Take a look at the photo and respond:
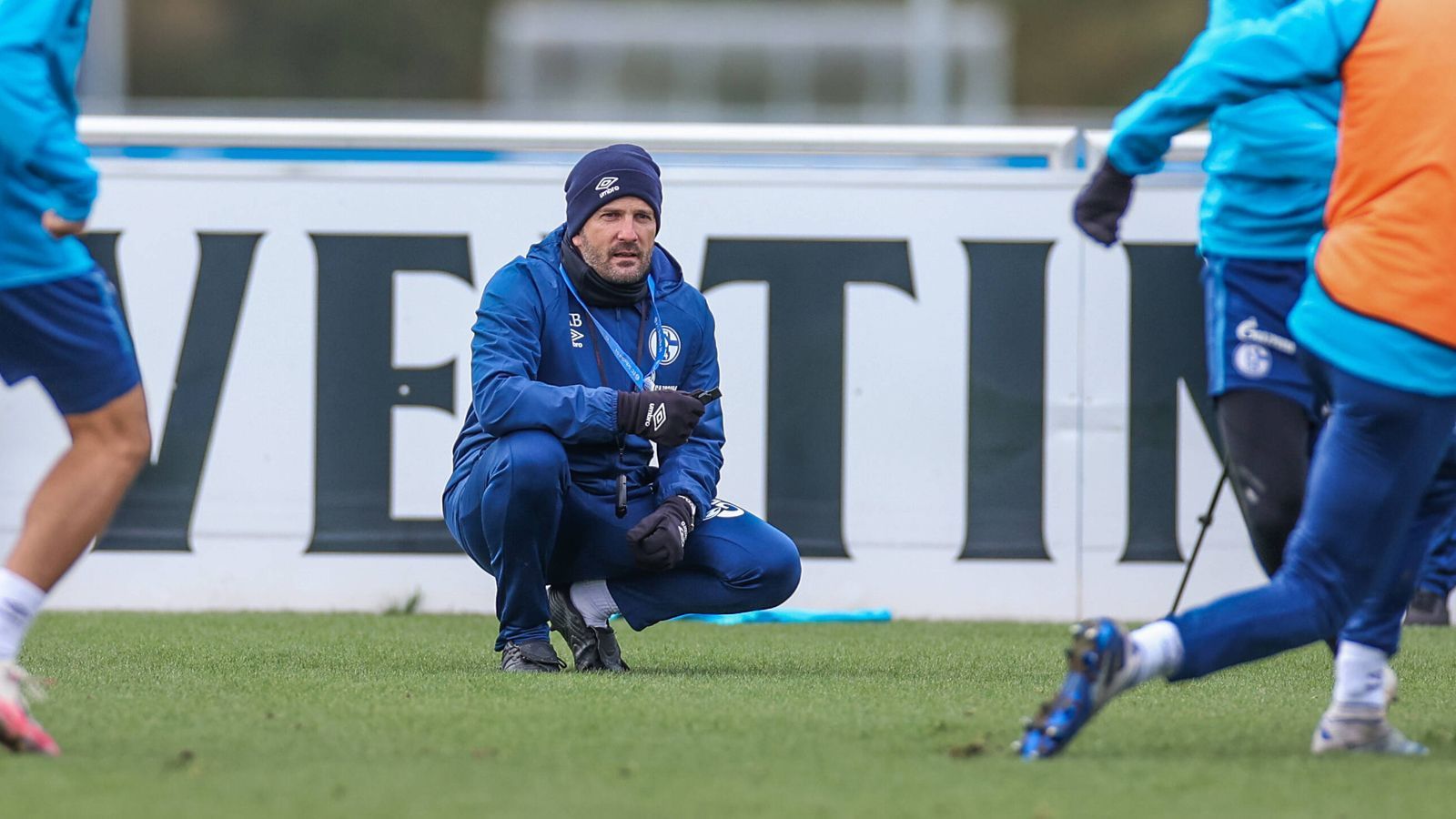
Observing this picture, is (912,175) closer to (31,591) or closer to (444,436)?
(444,436)

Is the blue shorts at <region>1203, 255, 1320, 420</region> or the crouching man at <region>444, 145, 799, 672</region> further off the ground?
the blue shorts at <region>1203, 255, 1320, 420</region>

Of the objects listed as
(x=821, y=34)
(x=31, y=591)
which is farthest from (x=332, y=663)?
(x=821, y=34)

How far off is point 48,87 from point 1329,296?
2497mm

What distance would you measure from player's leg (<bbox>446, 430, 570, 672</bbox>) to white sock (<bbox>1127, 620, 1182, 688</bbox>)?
78.9 inches

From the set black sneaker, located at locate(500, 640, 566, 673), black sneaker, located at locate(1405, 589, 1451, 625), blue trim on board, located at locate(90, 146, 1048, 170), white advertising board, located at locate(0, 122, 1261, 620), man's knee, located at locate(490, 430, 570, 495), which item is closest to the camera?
Result: man's knee, located at locate(490, 430, 570, 495)

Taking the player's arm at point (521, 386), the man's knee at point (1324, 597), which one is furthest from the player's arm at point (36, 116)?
the man's knee at point (1324, 597)

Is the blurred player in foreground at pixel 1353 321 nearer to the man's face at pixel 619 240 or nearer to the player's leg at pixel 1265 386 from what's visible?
the player's leg at pixel 1265 386

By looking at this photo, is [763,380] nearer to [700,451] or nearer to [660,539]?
[700,451]

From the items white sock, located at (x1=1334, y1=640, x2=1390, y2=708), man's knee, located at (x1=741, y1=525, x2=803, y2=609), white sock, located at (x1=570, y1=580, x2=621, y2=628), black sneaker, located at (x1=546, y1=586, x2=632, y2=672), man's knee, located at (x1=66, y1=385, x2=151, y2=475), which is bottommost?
black sneaker, located at (x1=546, y1=586, x2=632, y2=672)

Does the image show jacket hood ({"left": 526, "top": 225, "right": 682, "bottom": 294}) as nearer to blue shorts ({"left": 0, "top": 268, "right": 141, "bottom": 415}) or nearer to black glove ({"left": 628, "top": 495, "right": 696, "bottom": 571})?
black glove ({"left": 628, "top": 495, "right": 696, "bottom": 571})

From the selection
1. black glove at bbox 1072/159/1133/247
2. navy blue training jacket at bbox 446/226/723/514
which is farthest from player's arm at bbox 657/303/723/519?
black glove at bbox 1072/159/1133/247

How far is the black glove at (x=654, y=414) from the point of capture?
5547 millimetres

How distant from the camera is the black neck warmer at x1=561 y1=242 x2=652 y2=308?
581 centimetres

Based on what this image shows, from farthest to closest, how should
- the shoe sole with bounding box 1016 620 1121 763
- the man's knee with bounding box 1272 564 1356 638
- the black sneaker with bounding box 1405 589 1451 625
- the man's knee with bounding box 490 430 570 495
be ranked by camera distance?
1. the black sneaker with bounding box 1405 589 1451 625
2. the man's knee with bounding box 490 430 570 495
3. the man's knee with bounding box 1272 564 1356 638
4. the shoe sole with bounding box 1016 620 1121 763
